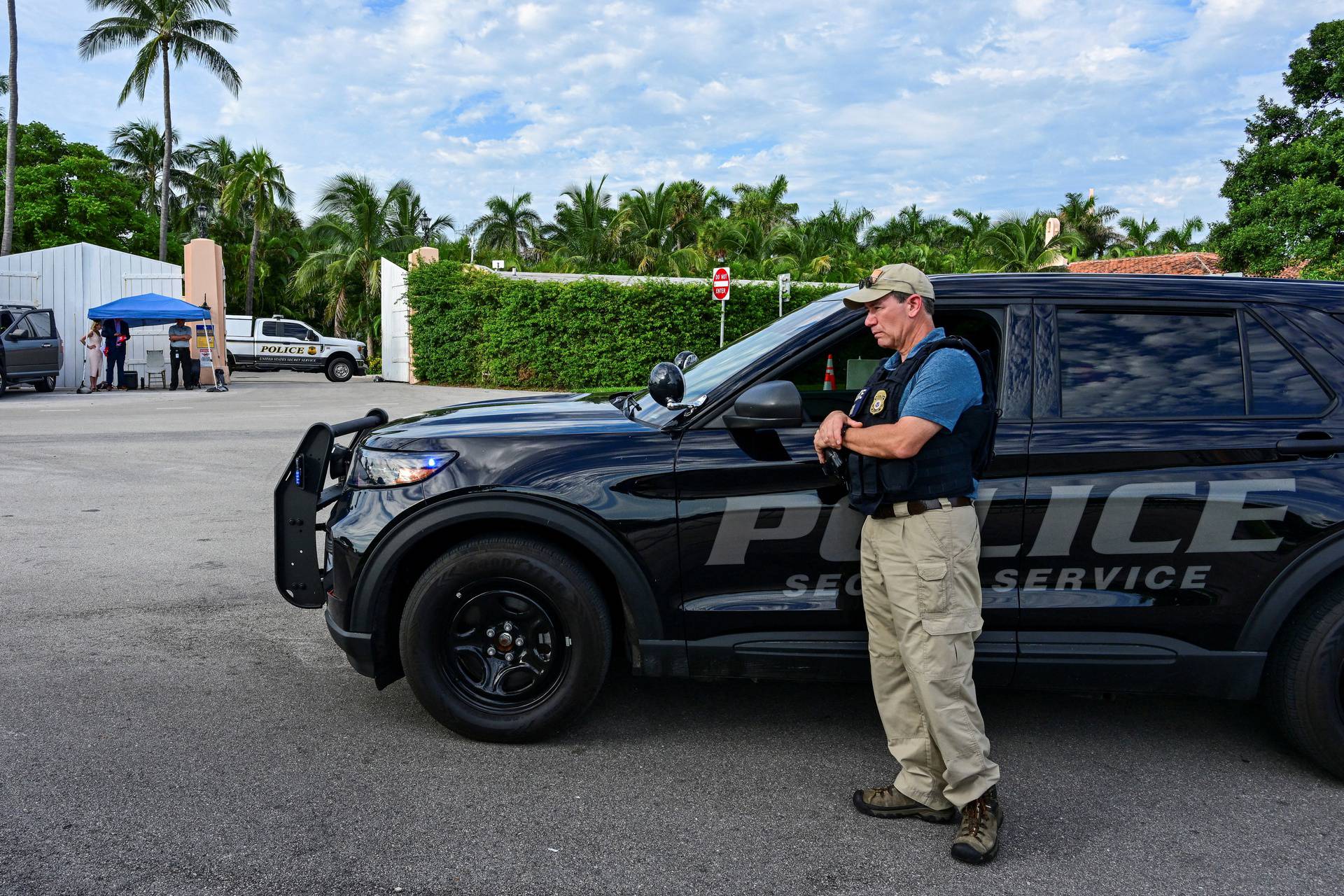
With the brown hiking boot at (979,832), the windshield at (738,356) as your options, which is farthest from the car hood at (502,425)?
the brown hiking boot at (979,832)

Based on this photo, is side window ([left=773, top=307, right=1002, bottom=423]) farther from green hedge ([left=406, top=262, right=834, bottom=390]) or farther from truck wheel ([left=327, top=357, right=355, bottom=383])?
truck wheel ([left=327, top=357, right=355, bottom=383])

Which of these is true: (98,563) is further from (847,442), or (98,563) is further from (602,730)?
(847,442)

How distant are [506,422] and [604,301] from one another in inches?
870

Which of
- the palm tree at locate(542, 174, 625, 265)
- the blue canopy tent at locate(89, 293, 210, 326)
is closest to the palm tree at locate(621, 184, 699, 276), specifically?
the palm tree at locate(542, 174, 625, 265)

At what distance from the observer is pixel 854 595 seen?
3404mm

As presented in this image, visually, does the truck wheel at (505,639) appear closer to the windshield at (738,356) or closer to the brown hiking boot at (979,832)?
the windshield at (738,356)

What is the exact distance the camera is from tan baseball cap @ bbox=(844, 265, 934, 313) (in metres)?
3.03

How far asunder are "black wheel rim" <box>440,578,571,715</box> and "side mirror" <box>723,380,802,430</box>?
963 mm

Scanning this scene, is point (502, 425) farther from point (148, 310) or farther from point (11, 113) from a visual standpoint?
point (11, 113)

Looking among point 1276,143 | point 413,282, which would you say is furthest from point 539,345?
point 1276,143

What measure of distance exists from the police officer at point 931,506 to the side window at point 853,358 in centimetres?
54

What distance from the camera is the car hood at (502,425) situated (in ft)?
11.8

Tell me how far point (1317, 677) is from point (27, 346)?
24418 millimetres

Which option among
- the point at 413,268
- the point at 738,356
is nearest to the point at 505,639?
the point at 738,356
